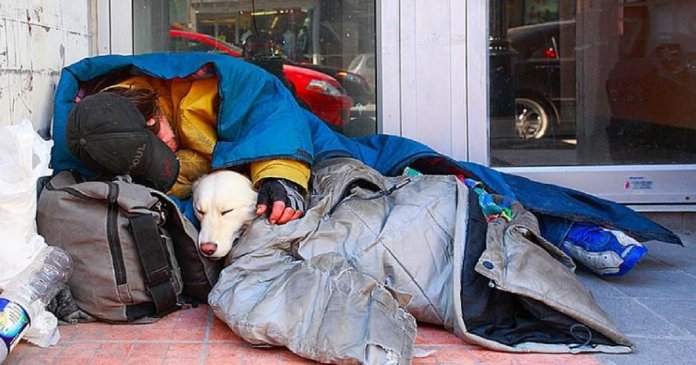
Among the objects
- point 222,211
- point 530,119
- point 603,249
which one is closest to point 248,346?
point 222,211

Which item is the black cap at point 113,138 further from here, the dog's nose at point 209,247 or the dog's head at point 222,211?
the dog's nose at point 209,247

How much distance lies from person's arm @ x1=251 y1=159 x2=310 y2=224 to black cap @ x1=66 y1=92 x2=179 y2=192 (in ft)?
1.17

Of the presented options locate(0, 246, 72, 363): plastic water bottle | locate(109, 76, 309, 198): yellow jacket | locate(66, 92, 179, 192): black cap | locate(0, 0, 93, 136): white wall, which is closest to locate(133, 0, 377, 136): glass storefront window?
locate(0, 0, 93, 136): white wall

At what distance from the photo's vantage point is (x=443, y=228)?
8.93 feet

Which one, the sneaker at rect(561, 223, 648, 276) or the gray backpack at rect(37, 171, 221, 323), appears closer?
the gray backpack at rect(37, 171, 221, 323)

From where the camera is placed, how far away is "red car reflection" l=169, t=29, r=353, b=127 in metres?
4.00

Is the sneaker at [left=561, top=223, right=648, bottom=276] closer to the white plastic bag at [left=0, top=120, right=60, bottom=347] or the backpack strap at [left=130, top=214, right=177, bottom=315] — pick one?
A: the backpack strap at [left=130, top=214, right=177, bottom=315]

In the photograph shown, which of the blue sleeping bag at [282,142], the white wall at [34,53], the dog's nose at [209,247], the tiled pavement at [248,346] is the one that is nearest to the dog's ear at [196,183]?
the blue sleeping bag at [282,142]

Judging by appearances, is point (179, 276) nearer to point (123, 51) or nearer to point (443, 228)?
point (443, 228)

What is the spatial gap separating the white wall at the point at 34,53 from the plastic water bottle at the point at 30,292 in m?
0.64

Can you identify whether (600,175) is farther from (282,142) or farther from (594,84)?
(282,142)

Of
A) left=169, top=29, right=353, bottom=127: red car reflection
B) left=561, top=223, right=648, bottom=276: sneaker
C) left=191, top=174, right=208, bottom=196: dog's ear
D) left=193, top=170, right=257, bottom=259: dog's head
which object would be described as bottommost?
left=561, top=223, right=648, bottom=276: sneaker

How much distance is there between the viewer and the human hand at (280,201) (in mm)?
2664

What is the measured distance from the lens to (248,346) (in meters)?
2.45
